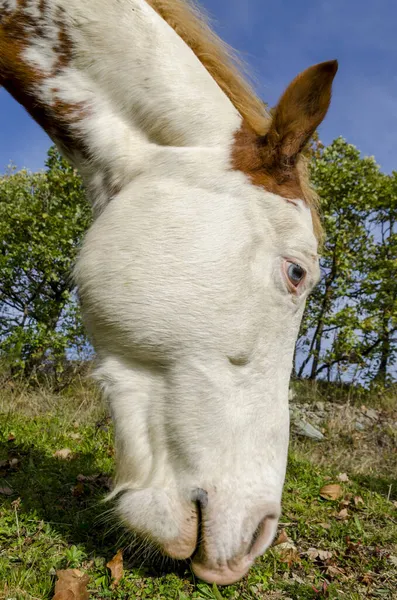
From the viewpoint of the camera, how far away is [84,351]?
22.7 ft

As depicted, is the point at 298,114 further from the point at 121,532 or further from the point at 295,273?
the point at 121,532

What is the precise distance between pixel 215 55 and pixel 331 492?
3.23 m

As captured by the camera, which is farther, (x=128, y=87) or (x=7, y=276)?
(x=7, y=276)

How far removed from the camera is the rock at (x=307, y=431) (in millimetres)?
6397

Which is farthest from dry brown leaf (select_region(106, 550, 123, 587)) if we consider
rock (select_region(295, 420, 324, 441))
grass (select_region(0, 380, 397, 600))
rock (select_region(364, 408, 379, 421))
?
rock (select_region(364, 408, 379, 421))

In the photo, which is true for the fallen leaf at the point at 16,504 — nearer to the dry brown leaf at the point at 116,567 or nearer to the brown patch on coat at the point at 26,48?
the dry brown leaf at the point at 116,567

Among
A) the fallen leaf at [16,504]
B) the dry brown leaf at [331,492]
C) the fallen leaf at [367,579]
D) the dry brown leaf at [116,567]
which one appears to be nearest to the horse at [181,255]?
the dry brown leaf at [116,567]

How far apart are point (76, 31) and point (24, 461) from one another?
2849 mm

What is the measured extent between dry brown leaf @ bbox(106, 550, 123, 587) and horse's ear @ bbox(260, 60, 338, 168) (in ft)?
6.33

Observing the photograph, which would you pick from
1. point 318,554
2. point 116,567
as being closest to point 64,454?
point 116,567

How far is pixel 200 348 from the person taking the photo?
1836mm

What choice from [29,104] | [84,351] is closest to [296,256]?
[29,104]

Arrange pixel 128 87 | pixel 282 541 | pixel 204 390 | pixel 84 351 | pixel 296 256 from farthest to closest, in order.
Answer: pixel 84 351 → pixel 282 541 → pixel 128 87 → pixel 296 256 → pixel 204 390

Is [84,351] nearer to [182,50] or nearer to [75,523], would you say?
[75,523]
